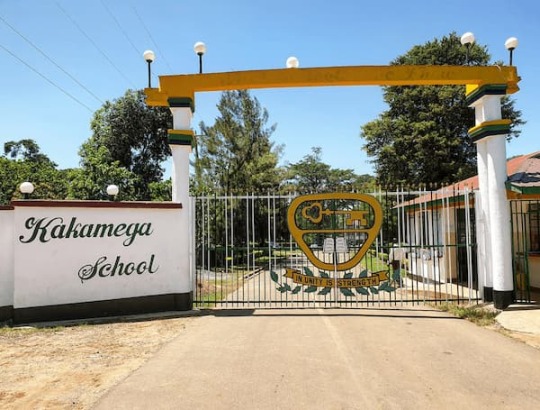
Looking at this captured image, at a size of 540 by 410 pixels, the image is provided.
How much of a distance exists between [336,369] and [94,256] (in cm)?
579

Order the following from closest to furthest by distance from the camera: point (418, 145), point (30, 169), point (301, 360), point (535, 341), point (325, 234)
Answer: point (301, 360) < point (535, 341) < point (325, 234) < point (418, 145) < point (30, 169)

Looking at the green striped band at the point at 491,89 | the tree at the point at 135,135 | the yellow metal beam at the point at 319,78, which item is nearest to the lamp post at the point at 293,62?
the yellow metal beam at the point at 319,78

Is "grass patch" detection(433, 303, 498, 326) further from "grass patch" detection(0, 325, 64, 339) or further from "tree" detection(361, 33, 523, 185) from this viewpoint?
"tree" detection(361, 33, 523, 185)

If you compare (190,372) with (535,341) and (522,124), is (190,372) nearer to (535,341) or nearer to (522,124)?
(535,341)

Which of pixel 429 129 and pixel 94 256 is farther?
pixel 429 129

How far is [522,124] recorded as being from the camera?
30.1 m

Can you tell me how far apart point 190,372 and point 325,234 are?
4886 millimetres

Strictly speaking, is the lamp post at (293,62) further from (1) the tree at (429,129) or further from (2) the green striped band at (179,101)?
(1) the tree at (429,129)

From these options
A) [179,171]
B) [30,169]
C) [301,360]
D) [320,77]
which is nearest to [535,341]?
[301,360]

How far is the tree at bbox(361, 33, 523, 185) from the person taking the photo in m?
27.8

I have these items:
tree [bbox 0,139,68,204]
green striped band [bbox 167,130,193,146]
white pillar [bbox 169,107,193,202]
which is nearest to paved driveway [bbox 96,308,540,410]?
white pillar [bbox 169,107,193,202]

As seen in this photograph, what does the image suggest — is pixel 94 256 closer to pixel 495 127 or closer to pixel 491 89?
pixel 495 127

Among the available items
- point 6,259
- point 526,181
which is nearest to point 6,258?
point 6,259

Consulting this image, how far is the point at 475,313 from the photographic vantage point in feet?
27.7
